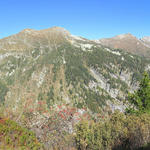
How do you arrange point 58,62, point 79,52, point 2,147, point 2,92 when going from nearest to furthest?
point 2,147 < point 2,92 < point 58,62 < point 79,52

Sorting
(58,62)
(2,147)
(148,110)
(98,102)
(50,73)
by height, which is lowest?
(98,102)

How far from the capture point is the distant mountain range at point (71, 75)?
8212cm

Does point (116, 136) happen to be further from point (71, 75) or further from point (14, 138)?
point (71, 75)

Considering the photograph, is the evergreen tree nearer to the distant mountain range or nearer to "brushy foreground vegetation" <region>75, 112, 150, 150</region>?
"brushy foreground vegetation" <region>75, 112, 150, 150</region>

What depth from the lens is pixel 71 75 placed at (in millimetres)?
92750

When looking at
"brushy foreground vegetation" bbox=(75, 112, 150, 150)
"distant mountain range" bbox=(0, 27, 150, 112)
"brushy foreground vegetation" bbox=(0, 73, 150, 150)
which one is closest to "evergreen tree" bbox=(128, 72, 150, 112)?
"brushy foreground vegetation" bbox=(0, 73, 150, 150)

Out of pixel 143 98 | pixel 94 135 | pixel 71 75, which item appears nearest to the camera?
pixel 94 135

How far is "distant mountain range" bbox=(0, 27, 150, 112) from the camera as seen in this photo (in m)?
82.1

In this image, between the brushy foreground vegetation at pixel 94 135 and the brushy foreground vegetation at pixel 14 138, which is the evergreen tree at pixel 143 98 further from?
the brushy foreground vegetation at pixel 14 138

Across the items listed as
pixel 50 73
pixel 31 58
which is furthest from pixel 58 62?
pixel 31 58

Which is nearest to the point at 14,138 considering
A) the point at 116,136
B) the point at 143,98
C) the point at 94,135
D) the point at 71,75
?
→ the point at 94,135

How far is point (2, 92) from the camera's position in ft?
271

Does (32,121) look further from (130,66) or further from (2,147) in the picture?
(130,66)

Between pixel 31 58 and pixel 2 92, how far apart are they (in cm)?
3648
